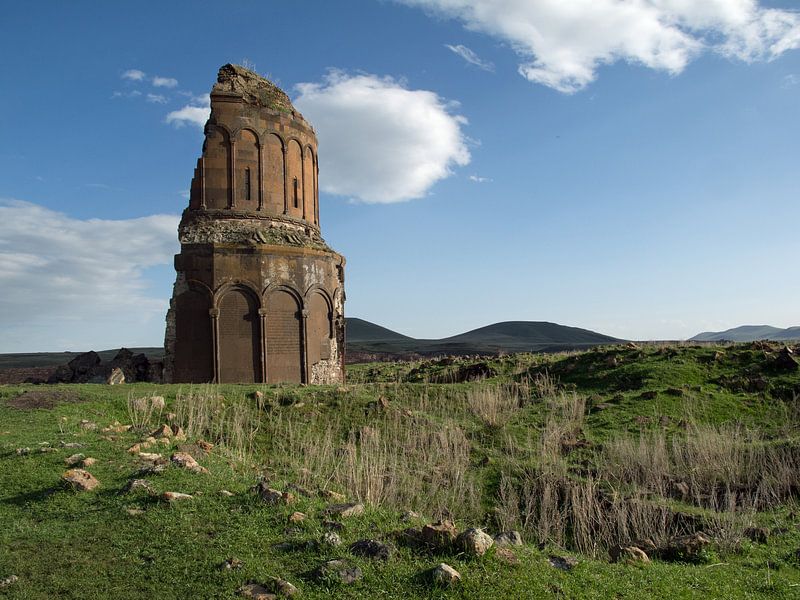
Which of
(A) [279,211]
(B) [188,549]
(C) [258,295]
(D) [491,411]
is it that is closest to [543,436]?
(D) [491,411]

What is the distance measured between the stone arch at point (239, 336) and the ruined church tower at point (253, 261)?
0.09ft

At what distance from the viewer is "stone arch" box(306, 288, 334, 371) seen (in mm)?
Answer: 19188

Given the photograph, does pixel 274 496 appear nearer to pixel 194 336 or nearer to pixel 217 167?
pixel 194 336

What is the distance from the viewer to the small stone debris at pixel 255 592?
452cm

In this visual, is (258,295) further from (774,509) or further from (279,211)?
(774,509)

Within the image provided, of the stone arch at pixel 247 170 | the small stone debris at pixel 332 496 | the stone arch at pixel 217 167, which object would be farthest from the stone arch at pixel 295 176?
the small stone debris at pixel 332 496

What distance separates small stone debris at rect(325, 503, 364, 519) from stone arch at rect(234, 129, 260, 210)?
14.5 m

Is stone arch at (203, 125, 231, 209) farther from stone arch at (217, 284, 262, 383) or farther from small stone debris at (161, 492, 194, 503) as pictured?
small stone debris at (161, 492, 194, 503)

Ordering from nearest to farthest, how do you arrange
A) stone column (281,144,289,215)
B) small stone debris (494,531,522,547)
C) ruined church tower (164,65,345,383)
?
small stone debris (494,531,522,547), ruined church tower (164,65,345,383), stone column (281,144,289,215)

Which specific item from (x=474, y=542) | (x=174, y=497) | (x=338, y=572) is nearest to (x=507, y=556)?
(x=474, y=542)

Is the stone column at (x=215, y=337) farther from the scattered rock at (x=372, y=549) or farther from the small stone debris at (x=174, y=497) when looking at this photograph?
the scattered rock at (x=372, y=549)

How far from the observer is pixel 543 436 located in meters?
11.6

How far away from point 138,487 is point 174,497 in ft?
1.63

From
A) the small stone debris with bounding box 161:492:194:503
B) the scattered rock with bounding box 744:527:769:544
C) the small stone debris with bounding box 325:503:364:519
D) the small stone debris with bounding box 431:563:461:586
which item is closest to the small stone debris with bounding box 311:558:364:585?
the small stone debris with bounding box 431:563:461:586
